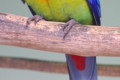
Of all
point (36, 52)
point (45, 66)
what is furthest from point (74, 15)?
point (36, 52)

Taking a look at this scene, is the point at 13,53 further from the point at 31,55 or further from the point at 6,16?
the point at 6,16

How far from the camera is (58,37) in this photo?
110 cm

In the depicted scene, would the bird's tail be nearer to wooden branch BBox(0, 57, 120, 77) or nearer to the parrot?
the parrot

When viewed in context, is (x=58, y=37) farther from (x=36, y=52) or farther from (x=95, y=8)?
(x=36, y=52)

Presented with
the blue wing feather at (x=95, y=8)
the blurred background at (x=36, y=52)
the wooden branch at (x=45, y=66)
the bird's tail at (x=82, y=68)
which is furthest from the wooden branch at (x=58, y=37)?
the blurred background at (x=36, y=52)

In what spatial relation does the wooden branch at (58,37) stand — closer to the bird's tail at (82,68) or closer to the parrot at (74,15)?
the parrot at (74,15)

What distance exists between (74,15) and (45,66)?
466mm

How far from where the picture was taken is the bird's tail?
1445mm

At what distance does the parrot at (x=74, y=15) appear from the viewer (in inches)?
50.6

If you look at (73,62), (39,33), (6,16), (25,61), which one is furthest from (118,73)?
(6,16)

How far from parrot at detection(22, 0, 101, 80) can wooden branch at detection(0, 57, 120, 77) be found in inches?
6.6

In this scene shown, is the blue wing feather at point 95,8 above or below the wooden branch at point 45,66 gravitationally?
above

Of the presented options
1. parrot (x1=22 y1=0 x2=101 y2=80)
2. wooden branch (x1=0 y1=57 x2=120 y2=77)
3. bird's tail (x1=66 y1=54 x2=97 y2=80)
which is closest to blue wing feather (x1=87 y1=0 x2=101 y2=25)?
parrot (x1=22 y1=0 x2=101 y2=80)

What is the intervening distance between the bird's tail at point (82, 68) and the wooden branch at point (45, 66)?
6.1 inches
